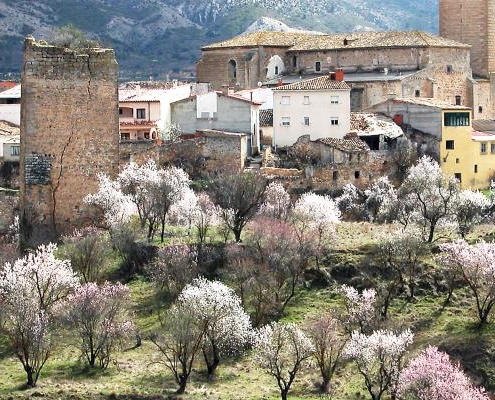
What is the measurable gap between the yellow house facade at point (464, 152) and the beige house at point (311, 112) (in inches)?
188

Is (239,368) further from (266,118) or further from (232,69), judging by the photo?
(232,69)

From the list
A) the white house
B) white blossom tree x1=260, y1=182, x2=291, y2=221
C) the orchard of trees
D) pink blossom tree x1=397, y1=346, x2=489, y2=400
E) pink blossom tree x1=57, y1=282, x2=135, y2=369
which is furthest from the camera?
the white house

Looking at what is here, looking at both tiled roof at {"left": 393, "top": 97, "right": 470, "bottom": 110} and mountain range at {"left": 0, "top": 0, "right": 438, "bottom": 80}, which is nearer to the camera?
tiled roof at {"left": 393, "top": 97, "right": 470, "bottom": 110}

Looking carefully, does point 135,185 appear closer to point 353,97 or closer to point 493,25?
point 353,97

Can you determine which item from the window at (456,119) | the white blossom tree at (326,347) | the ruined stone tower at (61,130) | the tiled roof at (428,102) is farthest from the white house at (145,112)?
the white blossom tree at (326,347)

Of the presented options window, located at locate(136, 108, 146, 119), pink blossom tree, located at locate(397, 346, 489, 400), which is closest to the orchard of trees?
pink blossom tree, located at locate(397, 346, 489, 400)

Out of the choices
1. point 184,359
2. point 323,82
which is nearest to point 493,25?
point 323,82

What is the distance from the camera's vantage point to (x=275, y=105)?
64312mm

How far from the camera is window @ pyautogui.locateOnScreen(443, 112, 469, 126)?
214 ft

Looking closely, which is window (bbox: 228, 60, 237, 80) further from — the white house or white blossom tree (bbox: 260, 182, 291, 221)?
white blossom tree (bbox: 260, 182, 291, 221)

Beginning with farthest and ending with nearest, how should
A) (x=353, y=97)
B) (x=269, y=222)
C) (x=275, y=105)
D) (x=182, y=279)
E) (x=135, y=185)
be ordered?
1. (x=353, y=97)
2. (x=275, y=105)
3. (x=135, y=185)
4. (x=269, y=222)
5. (x=182, y=279)

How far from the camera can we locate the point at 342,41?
74.2 metres

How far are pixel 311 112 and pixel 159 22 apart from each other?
8912 centimetres

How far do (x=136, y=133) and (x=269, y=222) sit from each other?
19.6m
